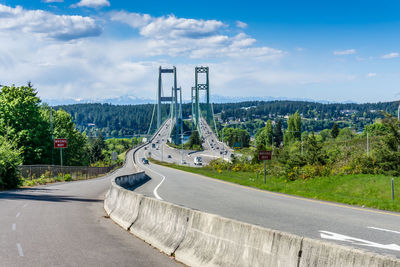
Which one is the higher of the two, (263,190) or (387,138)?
(387,138)

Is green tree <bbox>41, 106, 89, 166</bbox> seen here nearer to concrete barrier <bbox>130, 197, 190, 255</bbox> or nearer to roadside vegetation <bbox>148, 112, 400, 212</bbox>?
roadside vegetation <bbox>148, 112, 400, 212</bbox>

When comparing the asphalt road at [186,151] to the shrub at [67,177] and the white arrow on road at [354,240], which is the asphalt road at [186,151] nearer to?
the shrub at [67,177]

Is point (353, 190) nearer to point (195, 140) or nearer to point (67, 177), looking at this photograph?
point (67, 177)

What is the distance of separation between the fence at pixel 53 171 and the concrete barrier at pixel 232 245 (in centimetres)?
2965

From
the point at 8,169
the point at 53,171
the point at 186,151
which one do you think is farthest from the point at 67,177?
the point at 186,151

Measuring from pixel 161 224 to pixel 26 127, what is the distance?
56690mm

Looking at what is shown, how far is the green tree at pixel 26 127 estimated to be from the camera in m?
60.7

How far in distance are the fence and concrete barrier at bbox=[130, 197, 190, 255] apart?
86.3 feet

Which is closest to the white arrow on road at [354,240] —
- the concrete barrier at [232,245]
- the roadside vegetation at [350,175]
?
the concrete barrier at [232,245]

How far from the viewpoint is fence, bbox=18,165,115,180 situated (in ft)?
126

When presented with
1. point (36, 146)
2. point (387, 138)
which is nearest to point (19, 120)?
point (36, 146)

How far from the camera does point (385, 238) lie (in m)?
10.3

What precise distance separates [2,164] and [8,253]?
2035 cm

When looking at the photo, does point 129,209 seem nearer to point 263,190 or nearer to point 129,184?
point 263,190
